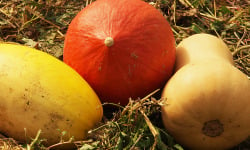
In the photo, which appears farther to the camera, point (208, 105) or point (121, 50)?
point (121, 50)

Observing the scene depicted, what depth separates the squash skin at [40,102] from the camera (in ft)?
7.49

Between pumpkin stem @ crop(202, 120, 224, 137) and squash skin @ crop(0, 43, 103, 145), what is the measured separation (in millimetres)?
634

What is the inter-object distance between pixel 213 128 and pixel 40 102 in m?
0.95

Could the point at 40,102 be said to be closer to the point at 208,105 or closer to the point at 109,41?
the point at 109,41

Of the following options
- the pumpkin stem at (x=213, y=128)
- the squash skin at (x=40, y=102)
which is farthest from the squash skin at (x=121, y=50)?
the pumpkin stem at (x=213, y=128)

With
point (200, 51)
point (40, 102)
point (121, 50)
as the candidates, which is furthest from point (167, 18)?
point (40, 102)

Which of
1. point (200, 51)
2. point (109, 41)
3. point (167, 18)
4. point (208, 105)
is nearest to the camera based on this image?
point (208, 105)

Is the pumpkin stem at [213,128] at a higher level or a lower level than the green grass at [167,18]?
lower

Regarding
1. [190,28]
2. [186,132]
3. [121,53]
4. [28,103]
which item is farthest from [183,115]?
[190,28]

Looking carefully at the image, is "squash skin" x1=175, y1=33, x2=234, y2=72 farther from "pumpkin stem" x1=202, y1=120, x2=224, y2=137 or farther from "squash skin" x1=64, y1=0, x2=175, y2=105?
"pumpkin stem" x1=202, y1=120, x2=224, y2=137

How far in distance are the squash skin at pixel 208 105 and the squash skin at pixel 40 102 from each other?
1.57ft

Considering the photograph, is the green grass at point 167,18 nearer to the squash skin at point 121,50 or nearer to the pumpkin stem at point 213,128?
the squash skin at point 121,50

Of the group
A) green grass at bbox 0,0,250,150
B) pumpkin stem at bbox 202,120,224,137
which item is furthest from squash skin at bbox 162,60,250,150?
green grass at bbox 0,0,250,150

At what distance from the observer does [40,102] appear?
228 cm
